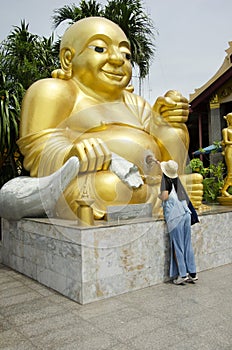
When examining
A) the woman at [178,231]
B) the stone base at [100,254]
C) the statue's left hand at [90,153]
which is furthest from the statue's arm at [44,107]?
the woman at [178,231]

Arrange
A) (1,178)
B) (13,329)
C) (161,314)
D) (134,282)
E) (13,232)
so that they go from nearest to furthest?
(13,329) → (161,314) → (134,282) → (13,232) → (1,178)

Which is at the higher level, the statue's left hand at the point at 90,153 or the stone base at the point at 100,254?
the statue's left hand at the point at 90,153

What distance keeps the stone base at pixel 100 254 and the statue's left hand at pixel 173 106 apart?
115 cm

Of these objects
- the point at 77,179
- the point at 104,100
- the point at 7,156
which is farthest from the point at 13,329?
the point at 7,156

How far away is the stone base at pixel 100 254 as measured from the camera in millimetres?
2680

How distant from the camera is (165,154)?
13.6ft

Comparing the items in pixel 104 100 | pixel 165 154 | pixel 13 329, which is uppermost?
pixel 104 100

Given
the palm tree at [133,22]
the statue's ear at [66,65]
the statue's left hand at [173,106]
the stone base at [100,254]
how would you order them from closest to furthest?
the stone base at [100,254] → the statue's left hand at [173,106] → the statue's ear at [66,65] → the palm tree at [133,22]

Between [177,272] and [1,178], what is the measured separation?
142 inches

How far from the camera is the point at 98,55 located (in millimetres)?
4055

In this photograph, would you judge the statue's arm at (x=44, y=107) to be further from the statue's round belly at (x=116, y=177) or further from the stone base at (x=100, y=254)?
the stone base at (x=100, y=254)

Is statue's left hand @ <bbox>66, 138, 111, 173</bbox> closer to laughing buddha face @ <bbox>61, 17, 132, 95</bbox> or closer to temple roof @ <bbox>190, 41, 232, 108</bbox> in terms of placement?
laughing buddha face @ <bbox>61, 17, 132, 95</bbox>

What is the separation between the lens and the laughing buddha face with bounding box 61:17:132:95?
407cm

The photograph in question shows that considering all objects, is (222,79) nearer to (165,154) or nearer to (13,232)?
(165,154)
